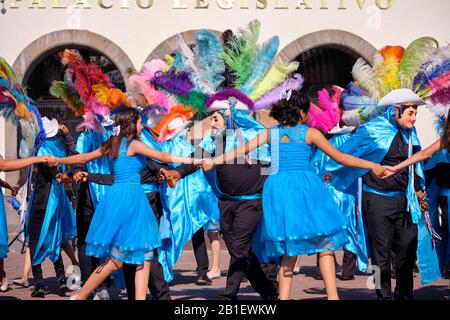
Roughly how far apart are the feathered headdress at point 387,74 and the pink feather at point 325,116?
3.69 ft

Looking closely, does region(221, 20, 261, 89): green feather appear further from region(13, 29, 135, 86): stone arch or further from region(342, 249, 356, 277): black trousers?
region(13, 29, 135, 86): stone arch

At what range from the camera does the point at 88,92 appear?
9500mm

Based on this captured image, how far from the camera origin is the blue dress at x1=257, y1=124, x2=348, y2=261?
23.2 feet

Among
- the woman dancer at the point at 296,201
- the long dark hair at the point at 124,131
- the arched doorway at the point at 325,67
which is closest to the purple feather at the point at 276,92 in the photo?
the woman dancer at the point at 296,201

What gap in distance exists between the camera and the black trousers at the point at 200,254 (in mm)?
10406

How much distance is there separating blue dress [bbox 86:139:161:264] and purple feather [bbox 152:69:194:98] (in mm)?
1827

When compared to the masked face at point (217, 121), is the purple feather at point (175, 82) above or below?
above

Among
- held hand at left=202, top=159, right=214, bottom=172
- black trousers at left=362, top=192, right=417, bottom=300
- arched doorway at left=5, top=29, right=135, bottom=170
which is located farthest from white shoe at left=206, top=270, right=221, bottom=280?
arched doorway at left=5, top=29, right=135, bottom=170

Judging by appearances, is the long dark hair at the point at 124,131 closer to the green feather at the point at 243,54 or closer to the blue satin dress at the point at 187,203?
the green feather at the point at 243,54

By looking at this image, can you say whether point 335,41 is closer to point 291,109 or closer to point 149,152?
point 291,109

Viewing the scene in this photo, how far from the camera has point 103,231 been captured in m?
7.38

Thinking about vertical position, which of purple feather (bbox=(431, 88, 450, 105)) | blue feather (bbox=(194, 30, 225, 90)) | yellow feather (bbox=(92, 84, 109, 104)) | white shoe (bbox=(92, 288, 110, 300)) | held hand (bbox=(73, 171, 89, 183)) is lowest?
white shoe (bbox=(92, 288, 110, 300))

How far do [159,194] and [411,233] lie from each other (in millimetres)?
2373

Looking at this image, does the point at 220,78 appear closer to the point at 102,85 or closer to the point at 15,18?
the point at 102,85
